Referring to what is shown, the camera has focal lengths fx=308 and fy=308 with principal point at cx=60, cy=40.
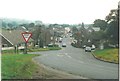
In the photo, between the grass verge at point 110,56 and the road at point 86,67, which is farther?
the grass verge at point 110,56

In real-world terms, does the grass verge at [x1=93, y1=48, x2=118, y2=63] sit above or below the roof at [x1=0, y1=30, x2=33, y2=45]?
below

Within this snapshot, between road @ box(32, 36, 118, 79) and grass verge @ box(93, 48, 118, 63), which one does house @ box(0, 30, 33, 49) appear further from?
road @ box(32, 36, 118, 79)

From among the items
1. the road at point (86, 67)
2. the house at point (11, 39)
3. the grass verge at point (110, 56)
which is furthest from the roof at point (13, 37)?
the road at point (86, 67)

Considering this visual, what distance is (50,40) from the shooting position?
75125 mm

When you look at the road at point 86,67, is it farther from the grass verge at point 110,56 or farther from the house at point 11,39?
the house at point 11,39

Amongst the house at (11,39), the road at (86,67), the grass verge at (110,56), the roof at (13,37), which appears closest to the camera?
the road at (86,67)

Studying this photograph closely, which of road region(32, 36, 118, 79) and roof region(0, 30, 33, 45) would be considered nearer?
road region(32, 36, 118, 79)

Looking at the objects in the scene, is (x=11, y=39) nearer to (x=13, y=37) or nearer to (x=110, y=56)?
(x=13, y=37)

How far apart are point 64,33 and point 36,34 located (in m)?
50.1

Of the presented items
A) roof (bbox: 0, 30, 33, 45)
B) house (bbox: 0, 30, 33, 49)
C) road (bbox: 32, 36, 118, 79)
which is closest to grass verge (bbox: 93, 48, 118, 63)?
road (bbox: 32, 36, 118, 79)

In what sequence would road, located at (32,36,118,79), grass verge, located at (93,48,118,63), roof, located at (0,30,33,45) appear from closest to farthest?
1. road, located at (32,36,118,79)
2. grass verge, located at (93,48,118,63)
3. roof, located at (0,30,33,45)

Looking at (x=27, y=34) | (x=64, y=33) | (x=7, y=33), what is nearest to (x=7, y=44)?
(x=7, y=33)

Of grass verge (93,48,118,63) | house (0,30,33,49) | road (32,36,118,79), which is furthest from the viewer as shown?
house (0,30,33,49)

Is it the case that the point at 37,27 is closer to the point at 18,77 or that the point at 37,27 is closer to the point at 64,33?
the point at 64,33
